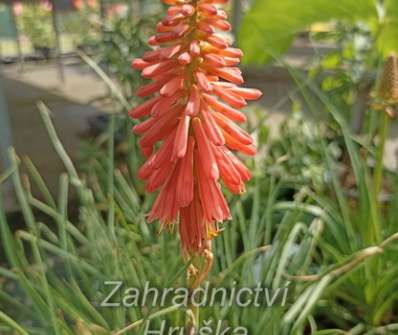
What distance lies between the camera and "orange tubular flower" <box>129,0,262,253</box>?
0.51 meters

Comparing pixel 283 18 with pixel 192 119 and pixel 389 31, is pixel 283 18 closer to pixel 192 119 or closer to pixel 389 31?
pixel 389 31

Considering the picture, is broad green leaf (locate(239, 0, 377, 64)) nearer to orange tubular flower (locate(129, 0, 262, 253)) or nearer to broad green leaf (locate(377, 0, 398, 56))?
broad green leaf (locate(377, 0, 398, 56))

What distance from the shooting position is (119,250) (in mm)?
792

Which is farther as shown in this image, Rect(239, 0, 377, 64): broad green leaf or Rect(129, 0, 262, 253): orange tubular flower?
Rect(239, 0, 377, 64): broad green leaf

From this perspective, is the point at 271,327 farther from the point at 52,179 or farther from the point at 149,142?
the point at 52,179

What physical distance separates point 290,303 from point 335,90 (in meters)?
0.84

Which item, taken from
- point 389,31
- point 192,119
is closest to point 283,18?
point 389,31

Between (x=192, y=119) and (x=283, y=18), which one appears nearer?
(x=192, y=119)

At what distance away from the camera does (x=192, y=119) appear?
546 mm

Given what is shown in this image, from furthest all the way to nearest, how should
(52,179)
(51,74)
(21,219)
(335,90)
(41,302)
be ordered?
(51,74) < (52,179) < (21,219) < (335,90) < (41,302)

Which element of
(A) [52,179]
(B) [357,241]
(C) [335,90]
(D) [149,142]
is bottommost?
→ (A) [52,179]

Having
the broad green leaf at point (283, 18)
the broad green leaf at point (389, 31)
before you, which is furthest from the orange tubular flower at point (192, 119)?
the broad green leaf at point (389, 31)

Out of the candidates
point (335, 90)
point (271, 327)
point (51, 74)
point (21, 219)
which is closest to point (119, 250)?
A: point (271, 327)

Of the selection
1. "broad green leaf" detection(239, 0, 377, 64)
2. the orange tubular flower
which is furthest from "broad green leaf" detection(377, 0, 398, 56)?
the orange tubular flower
